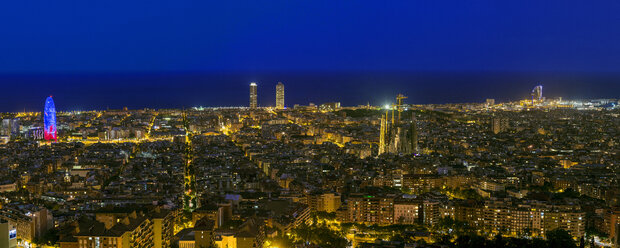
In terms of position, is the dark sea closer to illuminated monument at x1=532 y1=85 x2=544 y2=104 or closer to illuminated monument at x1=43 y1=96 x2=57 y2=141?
illuminated monument at x1=532 y1=85 x2=544 y2=104

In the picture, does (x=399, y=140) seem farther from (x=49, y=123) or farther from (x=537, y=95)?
(x=537, y=95)

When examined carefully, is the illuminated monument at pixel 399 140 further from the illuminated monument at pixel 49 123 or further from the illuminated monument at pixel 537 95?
the illuminated monument at pixel 537 95

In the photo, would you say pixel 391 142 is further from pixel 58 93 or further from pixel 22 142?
pixel 58 93

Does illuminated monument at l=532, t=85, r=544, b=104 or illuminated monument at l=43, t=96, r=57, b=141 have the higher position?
illuminated monument at l=532, t=85, r=544, b=104

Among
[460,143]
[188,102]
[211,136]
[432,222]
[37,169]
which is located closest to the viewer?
[432,222]

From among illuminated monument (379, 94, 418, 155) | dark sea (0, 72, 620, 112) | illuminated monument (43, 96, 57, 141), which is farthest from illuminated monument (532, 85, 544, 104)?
illuminated monument (43, 96, 57, 141)

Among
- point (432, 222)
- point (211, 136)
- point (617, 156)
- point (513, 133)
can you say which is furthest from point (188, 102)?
point (432, 222)

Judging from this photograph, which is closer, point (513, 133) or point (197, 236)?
point (197, 236)

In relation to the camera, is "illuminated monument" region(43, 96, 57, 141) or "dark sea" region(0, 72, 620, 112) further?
"dark sea" region(0, 72, 620, 112)

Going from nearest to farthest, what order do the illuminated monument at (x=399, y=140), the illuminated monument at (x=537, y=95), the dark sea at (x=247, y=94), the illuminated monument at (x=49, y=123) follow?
1. the illuminated monument at (x=399, y=140)
2. the illuminated monument at (x=49, y=123)
3. the illuminated monument at (x=537, y=95)
4. the dark sea at (x=247, y=94)

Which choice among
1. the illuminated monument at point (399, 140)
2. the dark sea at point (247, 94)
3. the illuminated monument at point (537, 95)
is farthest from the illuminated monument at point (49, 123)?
the illuminated monument at point (537, 95)

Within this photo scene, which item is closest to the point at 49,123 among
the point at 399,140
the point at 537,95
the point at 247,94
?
the point at 399,140
